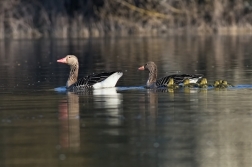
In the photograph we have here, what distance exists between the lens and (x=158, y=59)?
98.3ft

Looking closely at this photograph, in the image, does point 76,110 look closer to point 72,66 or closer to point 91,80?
point 91,80

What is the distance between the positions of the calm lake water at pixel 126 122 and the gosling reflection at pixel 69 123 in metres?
0.01

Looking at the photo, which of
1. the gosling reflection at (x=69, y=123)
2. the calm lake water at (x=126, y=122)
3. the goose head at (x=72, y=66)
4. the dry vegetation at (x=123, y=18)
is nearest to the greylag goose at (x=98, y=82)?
the calm lake water at (x=126, y=122)

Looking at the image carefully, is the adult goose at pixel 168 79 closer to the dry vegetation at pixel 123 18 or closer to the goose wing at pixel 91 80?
the goose wing at pixel 91 80

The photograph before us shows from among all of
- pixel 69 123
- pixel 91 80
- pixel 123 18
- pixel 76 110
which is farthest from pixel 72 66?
pixel 123 18

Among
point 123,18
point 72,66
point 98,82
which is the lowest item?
point 98,82

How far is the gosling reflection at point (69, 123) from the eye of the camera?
11734 millimetres

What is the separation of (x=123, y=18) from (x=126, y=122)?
122 feet

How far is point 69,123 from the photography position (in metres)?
13.4

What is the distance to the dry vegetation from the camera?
49.7m

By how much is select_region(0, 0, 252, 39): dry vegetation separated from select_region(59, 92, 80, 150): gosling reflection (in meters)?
33.1

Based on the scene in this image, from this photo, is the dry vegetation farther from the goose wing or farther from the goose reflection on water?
the goose reflection on water

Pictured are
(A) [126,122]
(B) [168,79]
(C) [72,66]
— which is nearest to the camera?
(A) [126,122]

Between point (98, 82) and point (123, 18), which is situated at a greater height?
point (123, 18)
